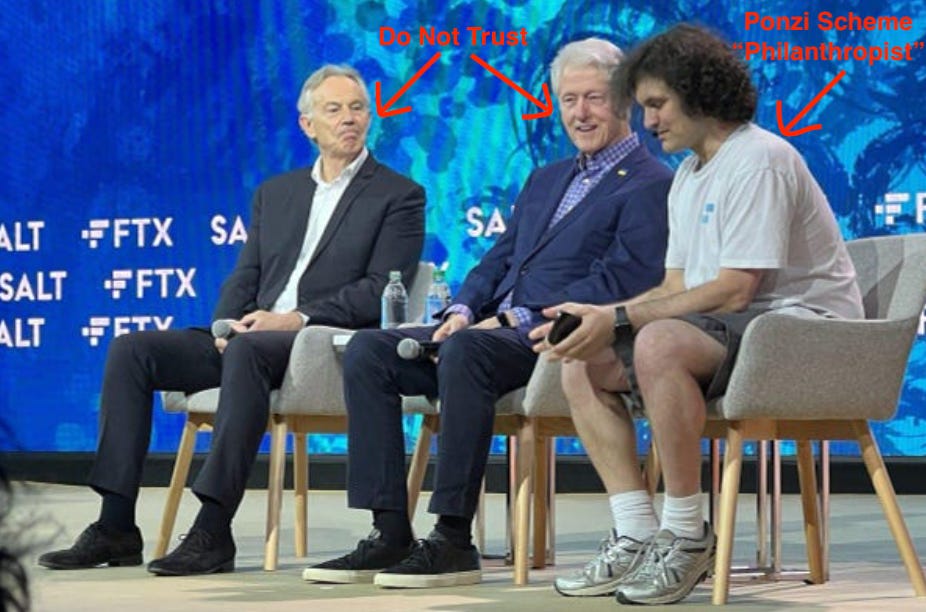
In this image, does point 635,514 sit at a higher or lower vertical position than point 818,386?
lower

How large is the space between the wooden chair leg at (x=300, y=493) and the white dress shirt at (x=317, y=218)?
371mm

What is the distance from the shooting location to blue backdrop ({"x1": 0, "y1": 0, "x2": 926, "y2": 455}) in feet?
20.6

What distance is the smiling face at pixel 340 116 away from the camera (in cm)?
443

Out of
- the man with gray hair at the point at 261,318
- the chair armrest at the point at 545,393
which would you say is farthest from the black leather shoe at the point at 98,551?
the chair armrest at the point at 545,393

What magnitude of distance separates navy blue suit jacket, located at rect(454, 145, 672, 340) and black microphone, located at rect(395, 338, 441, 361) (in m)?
0.25

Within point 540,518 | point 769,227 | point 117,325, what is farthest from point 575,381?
point 117,325

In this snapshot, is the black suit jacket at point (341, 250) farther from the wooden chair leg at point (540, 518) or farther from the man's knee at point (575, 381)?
the man's knee at point (575, 381)

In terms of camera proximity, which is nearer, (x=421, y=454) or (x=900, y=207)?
(x=421, y=454)

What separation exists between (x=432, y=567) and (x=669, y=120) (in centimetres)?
105

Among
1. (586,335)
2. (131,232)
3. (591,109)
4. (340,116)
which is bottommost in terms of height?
(586,335)

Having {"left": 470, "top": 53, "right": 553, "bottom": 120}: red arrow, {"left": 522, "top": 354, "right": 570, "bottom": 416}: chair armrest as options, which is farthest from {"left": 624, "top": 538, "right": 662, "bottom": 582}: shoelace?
{"left": 470, "top": 53, "right": 553, "bottom": 120}: red arrow

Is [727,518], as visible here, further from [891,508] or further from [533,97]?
[533,97]

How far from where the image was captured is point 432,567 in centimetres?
344

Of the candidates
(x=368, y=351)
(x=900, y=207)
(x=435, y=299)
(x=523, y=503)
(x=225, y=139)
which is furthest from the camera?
(x=225, y=139)
